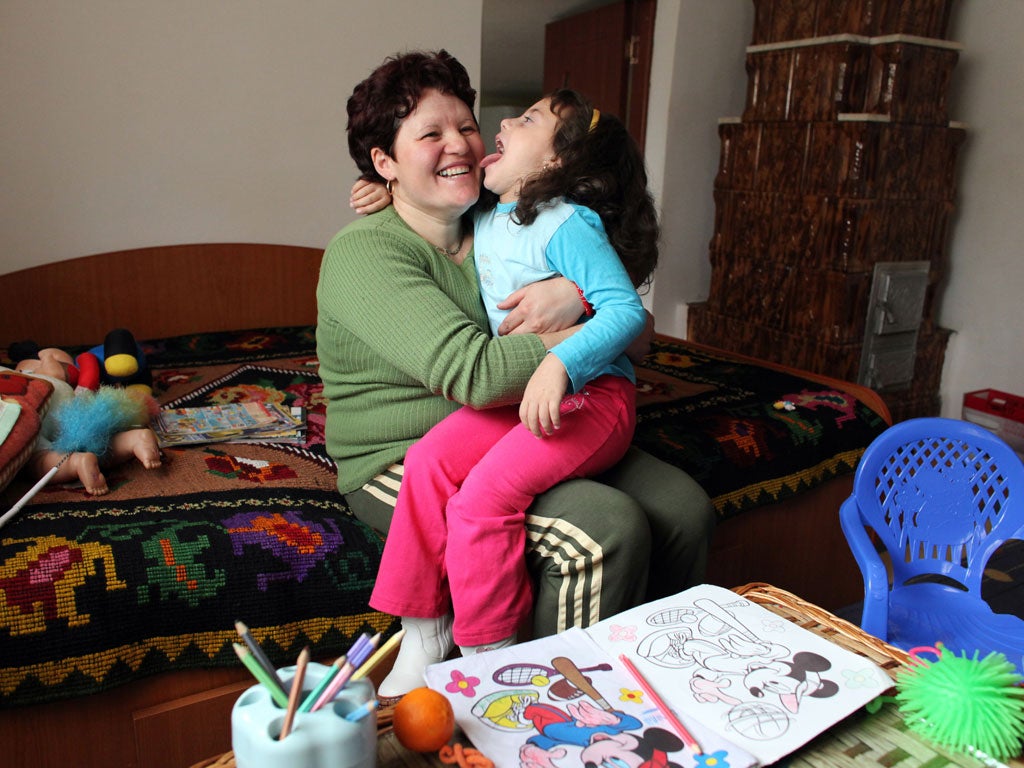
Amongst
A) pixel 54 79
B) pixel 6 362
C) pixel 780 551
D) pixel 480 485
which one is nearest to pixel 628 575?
pixel 480 485

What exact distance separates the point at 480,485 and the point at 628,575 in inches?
9.1

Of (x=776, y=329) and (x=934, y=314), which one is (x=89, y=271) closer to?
(x=776, y=329)

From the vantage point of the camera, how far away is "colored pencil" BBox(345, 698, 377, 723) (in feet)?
1.92

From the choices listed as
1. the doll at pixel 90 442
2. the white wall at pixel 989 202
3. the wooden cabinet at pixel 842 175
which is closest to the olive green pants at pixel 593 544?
the doll at pixel 90 442

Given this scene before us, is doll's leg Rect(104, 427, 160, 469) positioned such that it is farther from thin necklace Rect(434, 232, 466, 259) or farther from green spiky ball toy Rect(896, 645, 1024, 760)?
green spiky ball toy Rect(896, 645, 1024, 760)

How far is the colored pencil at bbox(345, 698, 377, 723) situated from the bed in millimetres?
614

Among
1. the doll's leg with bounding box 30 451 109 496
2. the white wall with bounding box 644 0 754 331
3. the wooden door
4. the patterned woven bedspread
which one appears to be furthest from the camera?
the wooden door

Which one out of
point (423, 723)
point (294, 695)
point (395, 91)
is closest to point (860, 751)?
point (423, 723)

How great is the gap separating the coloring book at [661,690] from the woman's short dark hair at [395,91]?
Answer: 85 cm

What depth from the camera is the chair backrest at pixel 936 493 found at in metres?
1.23

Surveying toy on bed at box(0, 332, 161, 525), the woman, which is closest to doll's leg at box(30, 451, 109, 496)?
toy on bed at box(0, 332, 161, 525)

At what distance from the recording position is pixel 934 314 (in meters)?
3.23

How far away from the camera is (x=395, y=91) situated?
4.27 ft

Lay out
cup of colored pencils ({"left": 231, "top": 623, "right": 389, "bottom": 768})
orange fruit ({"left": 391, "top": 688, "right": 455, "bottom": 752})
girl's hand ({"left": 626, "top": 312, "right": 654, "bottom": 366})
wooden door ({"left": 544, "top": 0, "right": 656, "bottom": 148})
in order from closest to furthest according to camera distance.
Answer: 1. cup of colored pencils ({"left": 231, "top": 623, "right": 389, "bottom": 768})
2. orange fruit ({"left": 391, "top": 688, "right": 455, "bottom": 752})
3. girl's hand ({"left": 626, "top": 312, "right": 654, "bottom": 366})
4. wooden door ({"left": 544, "top": 0, "right": 656, "bottom": 148})
